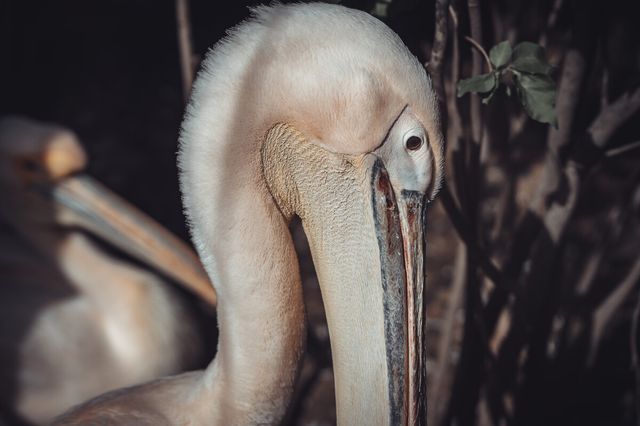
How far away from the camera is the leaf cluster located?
1.47 meters

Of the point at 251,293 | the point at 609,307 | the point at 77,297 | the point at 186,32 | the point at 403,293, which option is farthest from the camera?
the point at 77,297

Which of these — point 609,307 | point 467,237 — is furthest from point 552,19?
point 609,307

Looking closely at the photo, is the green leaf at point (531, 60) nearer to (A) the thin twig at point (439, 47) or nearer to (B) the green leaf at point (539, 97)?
(B) the green leaf at point (539, 97)

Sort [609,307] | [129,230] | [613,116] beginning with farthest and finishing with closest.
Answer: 1. [129,230]
2. [609,307]
3. [613,116]

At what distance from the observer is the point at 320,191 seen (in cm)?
143

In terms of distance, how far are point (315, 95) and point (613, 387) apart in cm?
199

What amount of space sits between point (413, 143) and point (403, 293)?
28cm

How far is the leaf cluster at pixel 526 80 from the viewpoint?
1.47 m

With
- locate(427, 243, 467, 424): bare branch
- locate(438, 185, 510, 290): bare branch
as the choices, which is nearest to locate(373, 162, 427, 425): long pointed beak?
locate(438, 185, 510, 290): bare branch

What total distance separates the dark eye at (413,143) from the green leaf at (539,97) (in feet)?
0.89

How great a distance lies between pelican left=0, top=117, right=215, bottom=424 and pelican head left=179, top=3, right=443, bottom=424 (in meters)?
1.46

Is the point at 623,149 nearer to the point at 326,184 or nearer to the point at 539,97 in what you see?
the point at 539,97

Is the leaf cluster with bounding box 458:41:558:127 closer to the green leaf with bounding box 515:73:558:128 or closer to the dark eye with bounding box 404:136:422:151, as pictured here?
the green leaf with bounding box 515:73:558:128

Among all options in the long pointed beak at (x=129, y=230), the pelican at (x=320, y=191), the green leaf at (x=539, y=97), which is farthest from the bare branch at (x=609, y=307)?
the long pointed beak at (x=129, y=230)
